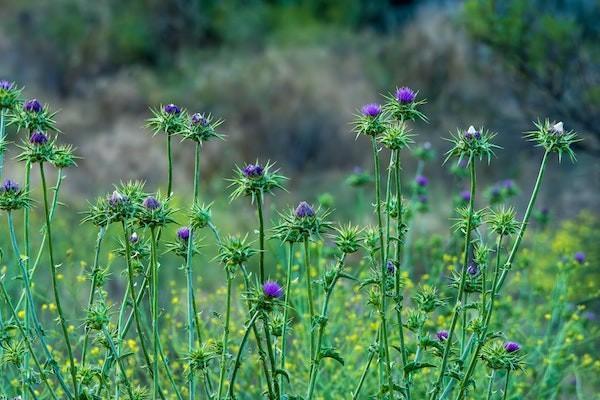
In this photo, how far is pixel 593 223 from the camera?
385 inches

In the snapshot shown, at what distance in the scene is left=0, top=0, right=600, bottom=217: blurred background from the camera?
11.5 metres

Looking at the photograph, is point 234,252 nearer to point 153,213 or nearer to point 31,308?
point 153,213

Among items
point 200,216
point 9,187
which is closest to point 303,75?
point 9,187

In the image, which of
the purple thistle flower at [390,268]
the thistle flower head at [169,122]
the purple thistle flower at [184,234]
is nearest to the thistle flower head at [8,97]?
the thistle flower head at [169,122]

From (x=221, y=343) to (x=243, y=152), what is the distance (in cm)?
1239

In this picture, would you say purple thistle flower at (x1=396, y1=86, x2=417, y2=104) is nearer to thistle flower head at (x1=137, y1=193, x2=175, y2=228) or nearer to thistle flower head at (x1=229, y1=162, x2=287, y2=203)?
thistle flower head at (x1=229, y1=162, x2=287, y2=203)

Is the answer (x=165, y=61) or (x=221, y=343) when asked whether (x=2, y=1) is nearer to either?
(x=165, y=61)

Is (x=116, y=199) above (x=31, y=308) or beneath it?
above

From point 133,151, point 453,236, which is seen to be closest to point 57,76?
point 133,151

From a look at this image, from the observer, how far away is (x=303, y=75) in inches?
681

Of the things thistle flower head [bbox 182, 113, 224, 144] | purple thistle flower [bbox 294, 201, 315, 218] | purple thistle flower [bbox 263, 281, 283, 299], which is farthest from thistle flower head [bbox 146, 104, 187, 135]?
purple thistle flower [bbox 263, 281, 283, 299]

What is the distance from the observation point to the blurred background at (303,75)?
11.5 m

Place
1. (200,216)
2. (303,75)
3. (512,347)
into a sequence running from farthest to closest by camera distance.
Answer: (303,75) → (512,347) → (200,216)

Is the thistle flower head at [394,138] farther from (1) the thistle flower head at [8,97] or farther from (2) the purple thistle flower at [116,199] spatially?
(1) the thistle flower head at [8,97]
